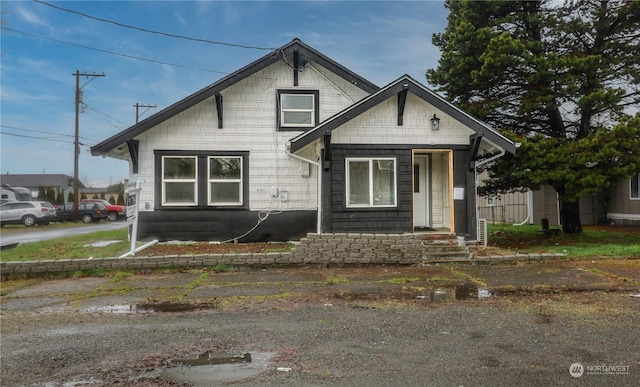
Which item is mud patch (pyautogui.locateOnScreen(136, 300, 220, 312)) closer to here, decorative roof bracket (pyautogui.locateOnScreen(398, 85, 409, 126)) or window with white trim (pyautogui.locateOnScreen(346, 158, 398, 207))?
window with white trim (pyautogui.locateOnScreen(346, 158, 398, 207))

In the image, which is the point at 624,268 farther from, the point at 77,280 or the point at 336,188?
the point at 77,280

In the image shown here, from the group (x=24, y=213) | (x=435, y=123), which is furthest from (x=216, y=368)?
(x=24, y=213)

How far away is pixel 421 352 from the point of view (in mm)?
4445

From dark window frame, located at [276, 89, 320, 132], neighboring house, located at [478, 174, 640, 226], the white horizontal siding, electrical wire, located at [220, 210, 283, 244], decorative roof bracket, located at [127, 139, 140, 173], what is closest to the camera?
decorative roof bracket, located at [127, 139, 140, 173]

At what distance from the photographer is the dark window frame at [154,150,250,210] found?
43.1 feet

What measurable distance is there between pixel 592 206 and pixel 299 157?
1731 cm

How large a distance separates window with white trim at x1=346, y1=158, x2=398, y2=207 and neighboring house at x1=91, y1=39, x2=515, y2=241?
3 centimetres

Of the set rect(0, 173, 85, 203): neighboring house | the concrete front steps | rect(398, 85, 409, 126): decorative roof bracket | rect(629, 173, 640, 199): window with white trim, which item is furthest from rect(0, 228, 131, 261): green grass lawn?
rect(0, 173, 85, 203): neighboring house

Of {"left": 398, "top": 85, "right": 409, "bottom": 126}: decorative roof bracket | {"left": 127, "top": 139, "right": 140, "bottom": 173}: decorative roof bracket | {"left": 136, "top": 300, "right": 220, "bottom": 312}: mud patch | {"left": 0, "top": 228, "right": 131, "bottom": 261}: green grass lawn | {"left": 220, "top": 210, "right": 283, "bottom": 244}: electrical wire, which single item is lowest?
{"left": 136, "top": 300, "right": 220, "bottom": 312}: mud patch

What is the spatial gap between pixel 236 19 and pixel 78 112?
24.8 m

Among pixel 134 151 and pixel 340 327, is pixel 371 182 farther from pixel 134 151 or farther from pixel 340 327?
pixel 134 151

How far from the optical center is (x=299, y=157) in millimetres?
12180

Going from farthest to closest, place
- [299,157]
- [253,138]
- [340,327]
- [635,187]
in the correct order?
[635,187], [253,138], [299,157], [340,327]

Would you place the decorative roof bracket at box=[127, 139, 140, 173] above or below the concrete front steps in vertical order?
above
